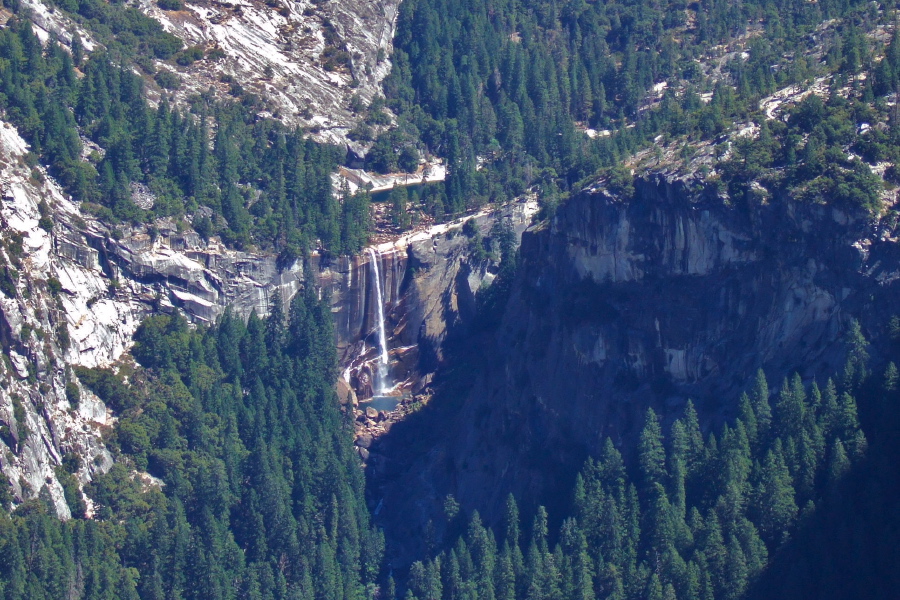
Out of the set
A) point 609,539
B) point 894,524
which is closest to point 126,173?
point 609,539

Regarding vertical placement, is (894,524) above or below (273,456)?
below

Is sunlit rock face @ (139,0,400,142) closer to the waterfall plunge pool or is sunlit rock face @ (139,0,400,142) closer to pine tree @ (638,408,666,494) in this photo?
the waterfall plunge pool

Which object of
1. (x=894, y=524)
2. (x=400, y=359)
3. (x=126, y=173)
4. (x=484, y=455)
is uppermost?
(x=126, y=173)

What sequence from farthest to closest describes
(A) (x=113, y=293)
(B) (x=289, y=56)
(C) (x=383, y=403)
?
1. (B) (x=289, y=56)
2. (C) (x=383, y=403)
3. (A) (x=113, y=293)

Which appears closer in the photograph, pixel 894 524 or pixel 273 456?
pixel 894 524

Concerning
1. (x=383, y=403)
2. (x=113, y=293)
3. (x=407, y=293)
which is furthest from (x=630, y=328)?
(x=113, y=293)

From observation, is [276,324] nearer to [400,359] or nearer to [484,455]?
[400,359]

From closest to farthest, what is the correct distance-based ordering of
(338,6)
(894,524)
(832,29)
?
(894,524), (832,29), (338,6)

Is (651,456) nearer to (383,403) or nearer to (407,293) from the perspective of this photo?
(383,403)

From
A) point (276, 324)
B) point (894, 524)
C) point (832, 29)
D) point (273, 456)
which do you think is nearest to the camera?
point (894, 524)
